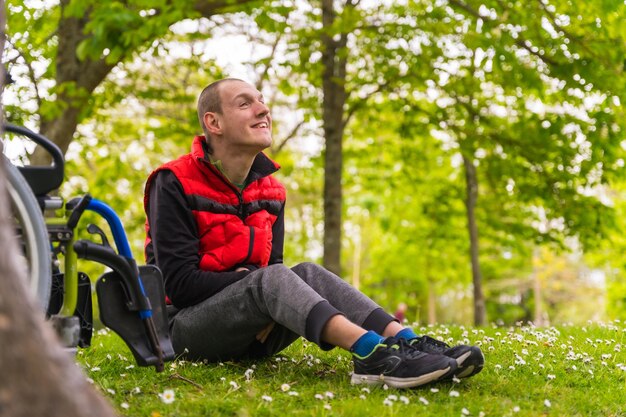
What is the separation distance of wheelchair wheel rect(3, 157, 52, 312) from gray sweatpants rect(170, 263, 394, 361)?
1334 millimetres

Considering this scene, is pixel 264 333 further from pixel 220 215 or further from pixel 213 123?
pixel 213 123

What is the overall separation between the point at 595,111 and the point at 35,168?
809 centimetres

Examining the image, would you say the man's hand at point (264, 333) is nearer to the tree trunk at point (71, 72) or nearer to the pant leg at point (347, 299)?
the pant leg at point (347, 299)

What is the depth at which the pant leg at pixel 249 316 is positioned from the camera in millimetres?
3854

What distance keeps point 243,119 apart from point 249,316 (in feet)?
4.09

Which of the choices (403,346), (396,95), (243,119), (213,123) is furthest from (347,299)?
(396,95)

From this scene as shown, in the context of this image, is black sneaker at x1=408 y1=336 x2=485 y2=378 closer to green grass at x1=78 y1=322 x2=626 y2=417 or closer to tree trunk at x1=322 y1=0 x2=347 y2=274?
green grass at x1=78 y1=322 x2=626 y2=417

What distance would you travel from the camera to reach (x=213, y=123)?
4.73m

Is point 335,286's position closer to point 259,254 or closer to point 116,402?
point 259,254

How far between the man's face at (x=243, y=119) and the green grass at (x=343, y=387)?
1.35 metres

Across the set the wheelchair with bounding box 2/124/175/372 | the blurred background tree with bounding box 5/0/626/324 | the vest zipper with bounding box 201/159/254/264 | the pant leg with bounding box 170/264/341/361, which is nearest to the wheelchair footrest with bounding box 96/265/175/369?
the wheelchair with bounding box 2/124/175/372

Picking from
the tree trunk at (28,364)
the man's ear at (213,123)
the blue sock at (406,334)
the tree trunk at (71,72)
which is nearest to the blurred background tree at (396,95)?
the tree trunk at (71,72)

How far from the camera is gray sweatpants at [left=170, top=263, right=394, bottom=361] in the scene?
385 cm

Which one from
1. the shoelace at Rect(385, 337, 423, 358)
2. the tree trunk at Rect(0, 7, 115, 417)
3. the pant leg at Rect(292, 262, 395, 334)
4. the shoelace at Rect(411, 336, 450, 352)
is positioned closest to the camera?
the tree trunk at Rect(0, 7, 115, 417)
